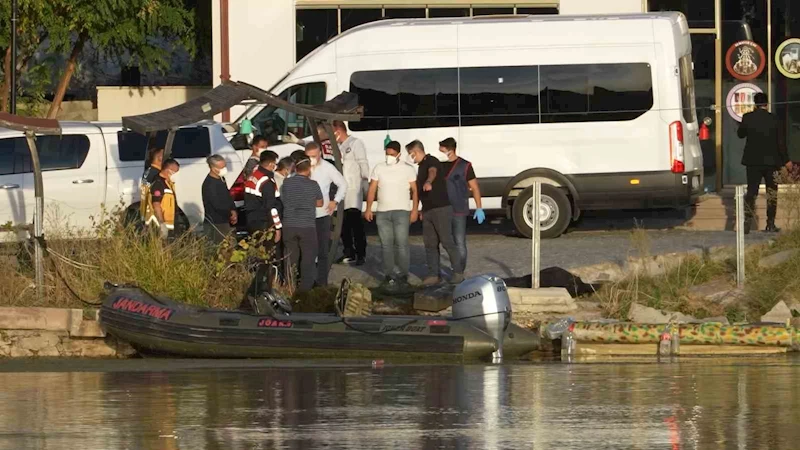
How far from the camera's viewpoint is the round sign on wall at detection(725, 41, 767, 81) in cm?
2725

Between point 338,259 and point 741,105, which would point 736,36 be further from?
point 338,259

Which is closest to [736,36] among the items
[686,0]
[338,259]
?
[686,0]

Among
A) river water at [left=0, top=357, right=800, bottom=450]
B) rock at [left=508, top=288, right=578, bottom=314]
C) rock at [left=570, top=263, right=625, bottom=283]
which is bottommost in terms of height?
river water at [left=0, top=357, right=800, bottom=450]

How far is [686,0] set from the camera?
89.5 ft

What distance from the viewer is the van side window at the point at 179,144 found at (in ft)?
71.2

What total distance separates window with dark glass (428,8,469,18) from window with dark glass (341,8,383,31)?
2.60 feet

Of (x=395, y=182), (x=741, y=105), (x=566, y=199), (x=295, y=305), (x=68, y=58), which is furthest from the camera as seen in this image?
(x=68, y=58)

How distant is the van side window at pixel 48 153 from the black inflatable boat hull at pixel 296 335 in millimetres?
5609

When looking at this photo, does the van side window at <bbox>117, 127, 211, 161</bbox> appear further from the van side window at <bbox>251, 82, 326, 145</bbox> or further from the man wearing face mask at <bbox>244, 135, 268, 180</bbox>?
the man wearing face mask at <bbox>244, 135, 268, 180</bbox>

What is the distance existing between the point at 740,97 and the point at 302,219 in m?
11.4

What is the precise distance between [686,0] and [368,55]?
6.41 meters

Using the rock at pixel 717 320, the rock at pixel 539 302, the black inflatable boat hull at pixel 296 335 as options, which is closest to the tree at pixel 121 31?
the rock at pixel 539 302

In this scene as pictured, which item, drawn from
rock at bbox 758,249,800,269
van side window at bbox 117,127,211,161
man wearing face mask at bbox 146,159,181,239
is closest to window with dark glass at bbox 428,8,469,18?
van side window at bbox 117,127,211,161

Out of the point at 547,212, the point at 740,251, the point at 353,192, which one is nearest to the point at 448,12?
the point at 547,212
